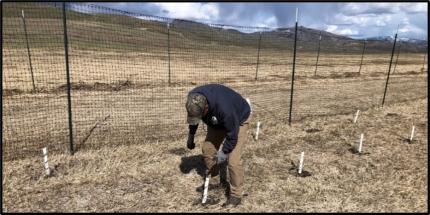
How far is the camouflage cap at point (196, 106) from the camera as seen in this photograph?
4.53 meters

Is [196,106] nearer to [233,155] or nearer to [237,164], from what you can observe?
[233,155]

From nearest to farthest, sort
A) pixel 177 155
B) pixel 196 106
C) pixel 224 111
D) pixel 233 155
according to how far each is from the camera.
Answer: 1. pixel 196 106
2. pixel 224 111
3. pixel 233 155
4. pixel 177 155

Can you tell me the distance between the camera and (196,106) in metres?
4.52

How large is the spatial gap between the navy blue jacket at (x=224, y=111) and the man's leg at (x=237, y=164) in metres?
0.22

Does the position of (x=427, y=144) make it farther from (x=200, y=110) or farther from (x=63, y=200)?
(x=63, y=200)

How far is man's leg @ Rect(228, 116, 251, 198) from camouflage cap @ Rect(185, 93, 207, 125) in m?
0.77

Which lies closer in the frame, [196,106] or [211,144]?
[196,106]

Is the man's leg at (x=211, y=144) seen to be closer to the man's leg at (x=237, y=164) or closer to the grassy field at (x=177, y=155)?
the man's leg at (x=237, y=164)

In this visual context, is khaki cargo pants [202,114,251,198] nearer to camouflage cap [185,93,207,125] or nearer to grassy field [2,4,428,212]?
grassy field [2,4,428,212]

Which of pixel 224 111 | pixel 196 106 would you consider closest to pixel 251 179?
pixel 224 111

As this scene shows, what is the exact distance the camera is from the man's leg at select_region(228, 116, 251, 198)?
16.8ft

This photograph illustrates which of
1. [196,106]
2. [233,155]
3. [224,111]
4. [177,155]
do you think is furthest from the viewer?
[177,155]

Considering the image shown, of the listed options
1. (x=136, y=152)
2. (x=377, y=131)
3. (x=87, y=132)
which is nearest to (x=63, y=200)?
(x=136, y=152)

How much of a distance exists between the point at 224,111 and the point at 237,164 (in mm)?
787
